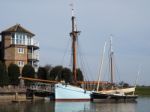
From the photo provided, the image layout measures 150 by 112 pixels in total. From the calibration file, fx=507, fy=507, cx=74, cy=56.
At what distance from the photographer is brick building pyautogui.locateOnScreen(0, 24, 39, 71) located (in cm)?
10225

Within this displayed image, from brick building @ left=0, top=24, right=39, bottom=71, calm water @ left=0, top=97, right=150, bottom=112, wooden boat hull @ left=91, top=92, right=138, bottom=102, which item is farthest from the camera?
brick building @ left=0, top=24, right=39, bottom=71

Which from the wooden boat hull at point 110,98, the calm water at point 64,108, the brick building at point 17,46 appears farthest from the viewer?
the brick building at point 17,46

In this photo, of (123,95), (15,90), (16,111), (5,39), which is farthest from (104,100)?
(16,111)

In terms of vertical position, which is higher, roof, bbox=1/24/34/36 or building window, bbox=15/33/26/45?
roof, bbox=1/24/34/36

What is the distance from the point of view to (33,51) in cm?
10675

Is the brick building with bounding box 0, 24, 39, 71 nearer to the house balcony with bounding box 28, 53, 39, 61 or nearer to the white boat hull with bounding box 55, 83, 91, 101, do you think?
the house balcony with bounding box 28, 53, 39, 61

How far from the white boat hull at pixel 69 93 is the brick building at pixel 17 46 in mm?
13000

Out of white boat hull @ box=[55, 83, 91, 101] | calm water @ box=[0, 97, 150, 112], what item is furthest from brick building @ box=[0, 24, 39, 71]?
calm water @ box=[0, 97, 150, 112]

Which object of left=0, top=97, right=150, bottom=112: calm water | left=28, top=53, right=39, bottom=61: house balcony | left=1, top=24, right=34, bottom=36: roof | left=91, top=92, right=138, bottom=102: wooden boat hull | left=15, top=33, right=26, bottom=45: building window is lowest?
left=0, top=97, right=150, bottom=112: calm water

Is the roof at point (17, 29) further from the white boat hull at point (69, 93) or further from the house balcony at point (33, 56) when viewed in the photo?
the white boat hull at point (69, 93)

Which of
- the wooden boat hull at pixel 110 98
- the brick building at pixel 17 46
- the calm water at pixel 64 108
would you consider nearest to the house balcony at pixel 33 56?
the brick building at pixel 17 46

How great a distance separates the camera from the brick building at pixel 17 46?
102250 mm

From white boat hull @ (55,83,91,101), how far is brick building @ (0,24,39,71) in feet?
42.7

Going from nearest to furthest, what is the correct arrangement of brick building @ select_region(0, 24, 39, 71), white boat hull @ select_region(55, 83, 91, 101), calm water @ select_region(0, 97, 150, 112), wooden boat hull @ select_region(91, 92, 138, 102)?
calm water @ select_region(0, 97, 150, 112) < white boat hull @ select_region(55, 83, 91, 101) < wooden boat hull @ select_region(91, 92, 138, 102) < brick building @ select_region(0, 24, 39, 71)
